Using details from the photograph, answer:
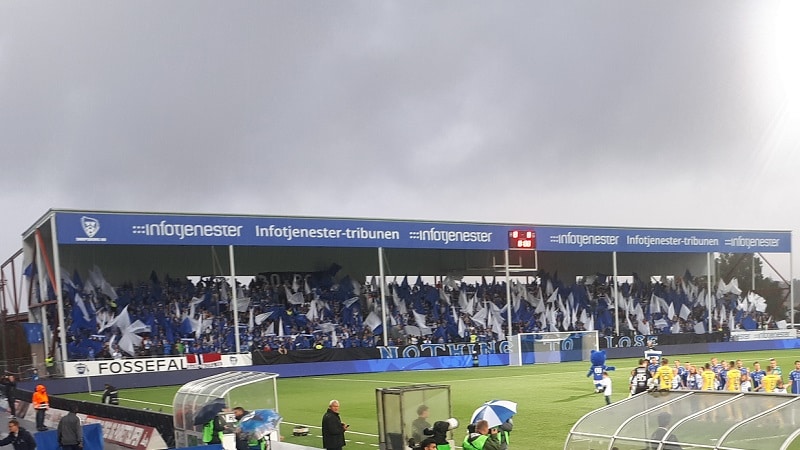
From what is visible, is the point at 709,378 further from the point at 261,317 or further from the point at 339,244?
the point at 261,317

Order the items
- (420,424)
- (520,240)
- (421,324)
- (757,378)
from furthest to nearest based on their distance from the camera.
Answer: (421,324) → (520,240) → (757,378) → (420,424)

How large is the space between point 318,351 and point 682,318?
107 ft

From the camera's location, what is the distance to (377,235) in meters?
46.6

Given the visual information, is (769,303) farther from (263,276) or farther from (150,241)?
(150,241)

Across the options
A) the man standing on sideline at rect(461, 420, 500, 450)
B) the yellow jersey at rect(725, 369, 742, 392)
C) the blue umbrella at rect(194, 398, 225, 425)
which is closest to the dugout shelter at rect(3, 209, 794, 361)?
the blue umbrella at rect(194, 398, 225, 425)

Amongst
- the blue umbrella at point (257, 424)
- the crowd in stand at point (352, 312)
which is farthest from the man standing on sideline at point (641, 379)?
the crowd in stand at point (352, 312)

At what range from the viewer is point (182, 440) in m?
19.1

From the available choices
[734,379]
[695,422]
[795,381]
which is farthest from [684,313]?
[695,422]

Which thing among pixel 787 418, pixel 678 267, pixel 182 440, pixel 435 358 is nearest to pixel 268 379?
pixel 182 440

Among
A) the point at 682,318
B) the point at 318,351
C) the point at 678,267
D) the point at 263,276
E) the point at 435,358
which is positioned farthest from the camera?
the point at 678,267

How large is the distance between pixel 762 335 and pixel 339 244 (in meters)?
34.4

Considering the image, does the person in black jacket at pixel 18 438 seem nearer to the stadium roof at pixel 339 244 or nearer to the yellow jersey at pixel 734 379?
the yellow jersey at pixel 734 379

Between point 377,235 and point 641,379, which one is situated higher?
point 377,235

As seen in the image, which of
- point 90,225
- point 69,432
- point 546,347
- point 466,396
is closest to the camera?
point 69,432
